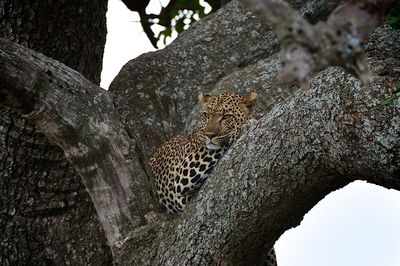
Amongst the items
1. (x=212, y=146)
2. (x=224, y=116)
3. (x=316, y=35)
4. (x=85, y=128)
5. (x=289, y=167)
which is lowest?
(x=289, y=167)

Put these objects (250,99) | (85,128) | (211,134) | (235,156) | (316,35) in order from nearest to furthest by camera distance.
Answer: (316,35) → (235,156) → (85,128) → (211,134) → (250,99)

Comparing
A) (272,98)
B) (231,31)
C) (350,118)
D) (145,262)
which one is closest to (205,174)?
(272,98)

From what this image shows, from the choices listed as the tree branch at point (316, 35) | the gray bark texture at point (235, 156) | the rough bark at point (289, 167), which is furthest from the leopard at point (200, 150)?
the tree branch at point (316, 35)

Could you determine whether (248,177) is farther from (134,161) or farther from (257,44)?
(257,44)

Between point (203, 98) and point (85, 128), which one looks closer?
point (85, 128)

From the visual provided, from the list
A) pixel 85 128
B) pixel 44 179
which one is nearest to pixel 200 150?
pixel 44 179

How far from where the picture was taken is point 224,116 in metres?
5.60

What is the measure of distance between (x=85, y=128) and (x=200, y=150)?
4.76 ft

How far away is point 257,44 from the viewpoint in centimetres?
660

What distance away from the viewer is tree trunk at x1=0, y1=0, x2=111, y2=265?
5016mm

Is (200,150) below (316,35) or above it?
above

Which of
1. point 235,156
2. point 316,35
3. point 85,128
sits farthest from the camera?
point 85,128

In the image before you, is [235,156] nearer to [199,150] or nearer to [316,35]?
[199,150]

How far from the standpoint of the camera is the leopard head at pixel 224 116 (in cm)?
544
